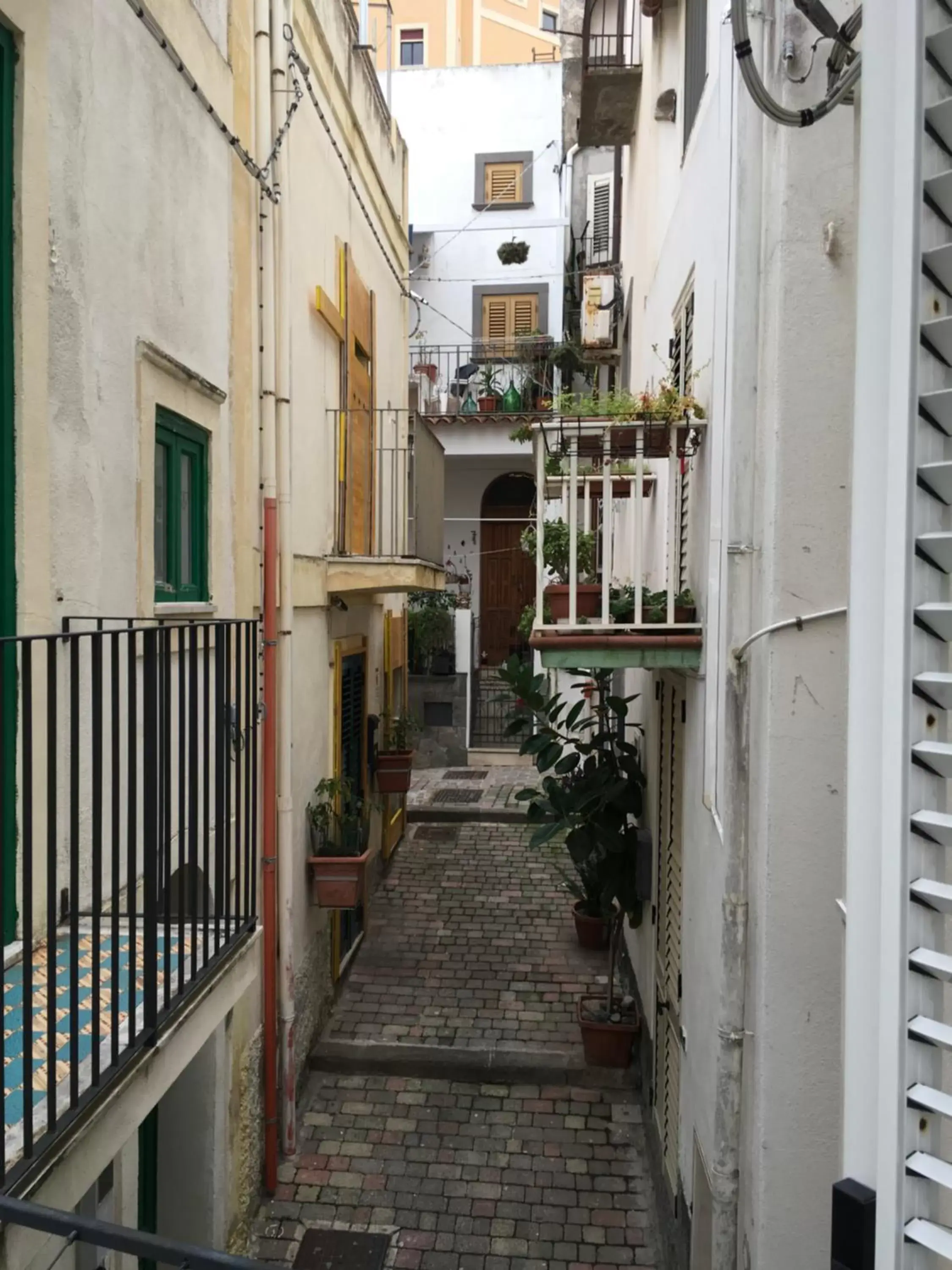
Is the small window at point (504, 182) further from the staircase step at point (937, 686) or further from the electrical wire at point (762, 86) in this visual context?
the staircase step at point (937, 686)

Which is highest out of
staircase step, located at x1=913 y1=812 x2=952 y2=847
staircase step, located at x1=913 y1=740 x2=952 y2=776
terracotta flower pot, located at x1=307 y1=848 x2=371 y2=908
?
staircase step, located at x1=913 y1=740 x2=952 y2=776

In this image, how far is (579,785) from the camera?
6.50m

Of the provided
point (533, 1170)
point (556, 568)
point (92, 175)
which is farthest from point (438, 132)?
point (533, 1170)

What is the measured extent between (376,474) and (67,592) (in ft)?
20.0

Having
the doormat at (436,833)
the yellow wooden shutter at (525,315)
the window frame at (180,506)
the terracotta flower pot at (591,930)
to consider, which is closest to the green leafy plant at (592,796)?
the terracotta flower pot at (591,930)

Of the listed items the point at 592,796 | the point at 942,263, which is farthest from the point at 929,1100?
the point at 592,796

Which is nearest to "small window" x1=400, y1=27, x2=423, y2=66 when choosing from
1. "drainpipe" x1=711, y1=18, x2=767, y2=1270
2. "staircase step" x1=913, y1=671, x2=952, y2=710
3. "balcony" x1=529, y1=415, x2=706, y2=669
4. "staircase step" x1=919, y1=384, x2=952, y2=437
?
"balcony" x1=529, y1=415, x2=706, y2=669

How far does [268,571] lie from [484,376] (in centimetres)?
1257

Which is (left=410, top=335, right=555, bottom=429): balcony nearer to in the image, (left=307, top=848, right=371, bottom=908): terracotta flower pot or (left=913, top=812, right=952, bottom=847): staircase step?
(left=307, top=848, right=371, bottom=908): terracotta flower pot

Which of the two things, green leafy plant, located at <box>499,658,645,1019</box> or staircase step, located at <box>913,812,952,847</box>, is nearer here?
staircase step, located at <box>913,812,952,847</box>

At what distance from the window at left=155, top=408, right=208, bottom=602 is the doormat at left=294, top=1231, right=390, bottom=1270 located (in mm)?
3763

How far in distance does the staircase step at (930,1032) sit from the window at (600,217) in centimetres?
1391

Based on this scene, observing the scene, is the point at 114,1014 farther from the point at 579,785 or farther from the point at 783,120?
the point at 579,785

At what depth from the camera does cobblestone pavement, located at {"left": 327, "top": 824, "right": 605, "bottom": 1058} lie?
23.0 feet
